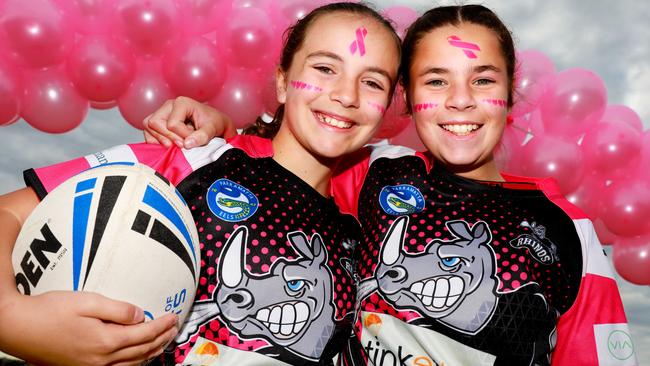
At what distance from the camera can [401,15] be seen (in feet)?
12.4

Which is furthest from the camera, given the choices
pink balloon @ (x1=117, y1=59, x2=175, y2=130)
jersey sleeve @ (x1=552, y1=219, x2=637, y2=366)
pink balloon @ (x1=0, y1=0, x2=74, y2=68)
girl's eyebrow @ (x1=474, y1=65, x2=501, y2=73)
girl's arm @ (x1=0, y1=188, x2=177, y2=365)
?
pink balloon @ (x1=117, y1=59, x2=175, y2=130)

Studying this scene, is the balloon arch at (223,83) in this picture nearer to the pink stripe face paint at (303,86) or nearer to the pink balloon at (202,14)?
the pink balloon at (202,14)

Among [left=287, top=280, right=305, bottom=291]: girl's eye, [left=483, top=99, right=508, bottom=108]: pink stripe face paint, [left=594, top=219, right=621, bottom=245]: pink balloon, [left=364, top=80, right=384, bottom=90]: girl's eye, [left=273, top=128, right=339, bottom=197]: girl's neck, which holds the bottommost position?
[left=287, top=280, right=305, bottom=291]: girl's eye

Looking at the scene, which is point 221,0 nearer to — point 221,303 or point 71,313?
point 221,303

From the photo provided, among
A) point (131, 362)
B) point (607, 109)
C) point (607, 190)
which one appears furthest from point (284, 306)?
point (607, 109)

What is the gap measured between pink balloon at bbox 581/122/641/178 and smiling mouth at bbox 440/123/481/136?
236 centimetres

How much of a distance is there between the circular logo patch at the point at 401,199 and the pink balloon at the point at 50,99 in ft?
9.05

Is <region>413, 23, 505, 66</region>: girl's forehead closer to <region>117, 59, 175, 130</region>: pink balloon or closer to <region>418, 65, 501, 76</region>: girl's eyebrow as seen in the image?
<region>418, 65, 501, 76</region>: girl's eyebrow

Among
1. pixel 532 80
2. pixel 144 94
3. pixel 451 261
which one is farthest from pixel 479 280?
pixel 144 94

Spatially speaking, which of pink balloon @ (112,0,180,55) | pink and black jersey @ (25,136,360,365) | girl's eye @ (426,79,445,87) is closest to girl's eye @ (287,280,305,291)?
pink and black jersey @ (25,136,360,365)

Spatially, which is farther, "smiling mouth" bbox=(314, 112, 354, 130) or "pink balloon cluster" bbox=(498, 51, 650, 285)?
"pink balloon cluster" bbox=(498, 51, 650, 285)

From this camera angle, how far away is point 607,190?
4105 millimetres

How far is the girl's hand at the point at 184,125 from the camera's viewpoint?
190 cm

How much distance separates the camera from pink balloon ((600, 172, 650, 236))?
3953 mm
